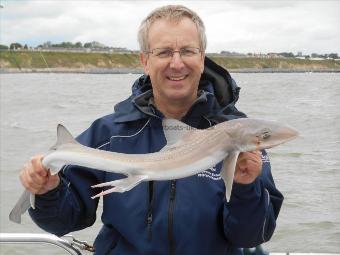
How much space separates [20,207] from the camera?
10.1ft

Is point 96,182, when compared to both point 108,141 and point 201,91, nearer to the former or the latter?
point 108,141

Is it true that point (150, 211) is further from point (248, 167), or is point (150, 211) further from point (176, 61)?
point (176, 61)

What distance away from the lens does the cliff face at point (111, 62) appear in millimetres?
110188

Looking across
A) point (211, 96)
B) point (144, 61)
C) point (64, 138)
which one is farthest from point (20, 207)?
point (211, 96)

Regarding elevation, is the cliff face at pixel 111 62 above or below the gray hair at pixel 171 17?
below

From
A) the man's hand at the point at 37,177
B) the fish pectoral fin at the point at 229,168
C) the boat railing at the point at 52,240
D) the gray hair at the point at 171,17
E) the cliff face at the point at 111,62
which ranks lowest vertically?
the cliff face at the point at 111,62

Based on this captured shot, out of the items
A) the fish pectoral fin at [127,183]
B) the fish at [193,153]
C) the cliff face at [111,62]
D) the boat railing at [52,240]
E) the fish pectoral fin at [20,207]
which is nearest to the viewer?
the fish at [193,153]

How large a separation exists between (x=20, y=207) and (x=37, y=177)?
0.22 metres

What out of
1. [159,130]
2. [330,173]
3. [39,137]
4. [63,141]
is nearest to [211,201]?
[159,130]

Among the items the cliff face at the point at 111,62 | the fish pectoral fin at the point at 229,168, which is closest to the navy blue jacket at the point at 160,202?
the fish pectoral fin at the point at 229,168

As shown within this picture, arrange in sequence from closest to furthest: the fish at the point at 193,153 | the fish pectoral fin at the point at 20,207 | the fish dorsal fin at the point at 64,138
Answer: the fish at the point at 193,153 → the fish dorsal fin at the point at 64,138 → the fish pectoral fin at the point at 20,207

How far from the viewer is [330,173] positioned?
13164 mm

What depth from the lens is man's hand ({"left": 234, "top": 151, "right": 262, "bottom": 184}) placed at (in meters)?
2.74

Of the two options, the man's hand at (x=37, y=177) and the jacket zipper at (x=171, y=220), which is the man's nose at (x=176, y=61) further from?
the man's hand at (x=37, y=177)
